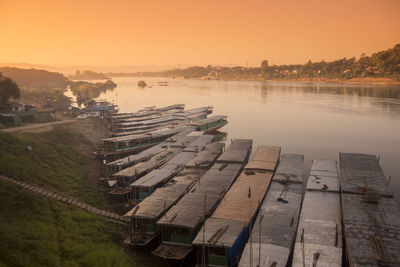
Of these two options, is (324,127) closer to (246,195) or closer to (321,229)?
(246,195)

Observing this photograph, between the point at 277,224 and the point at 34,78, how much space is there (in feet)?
556

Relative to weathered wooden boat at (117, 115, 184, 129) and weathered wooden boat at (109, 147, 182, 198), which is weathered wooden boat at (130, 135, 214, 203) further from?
weathered wooden boat at (117, 115, 184, 129)

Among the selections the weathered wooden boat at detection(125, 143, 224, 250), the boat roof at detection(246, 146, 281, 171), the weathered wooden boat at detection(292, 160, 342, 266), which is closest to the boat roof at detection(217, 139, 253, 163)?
the boat roof at detection(246, 146, 281, 171)

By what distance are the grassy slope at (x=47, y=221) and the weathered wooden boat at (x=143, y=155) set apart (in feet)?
9.18

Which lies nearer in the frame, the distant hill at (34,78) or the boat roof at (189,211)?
the boat roof at (189,211)

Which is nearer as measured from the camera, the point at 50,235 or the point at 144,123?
the point at 50,235

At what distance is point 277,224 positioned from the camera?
2156 centimetres

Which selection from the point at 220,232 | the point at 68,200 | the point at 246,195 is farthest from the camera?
the point at 68,200

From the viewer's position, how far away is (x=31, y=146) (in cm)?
3762

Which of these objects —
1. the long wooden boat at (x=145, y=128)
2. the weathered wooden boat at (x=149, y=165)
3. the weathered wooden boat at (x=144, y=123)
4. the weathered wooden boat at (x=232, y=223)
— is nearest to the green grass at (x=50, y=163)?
the weathered wooden boat at (x=149, y=165)

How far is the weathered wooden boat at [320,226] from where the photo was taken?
17.7 metres

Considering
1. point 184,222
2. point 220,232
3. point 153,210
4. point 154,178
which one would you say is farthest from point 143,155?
point 220,232

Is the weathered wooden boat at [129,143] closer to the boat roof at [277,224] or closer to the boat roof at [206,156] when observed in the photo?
the boat roof at [206,156]

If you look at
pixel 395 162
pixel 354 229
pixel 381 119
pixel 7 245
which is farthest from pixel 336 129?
pixel 7 245
